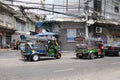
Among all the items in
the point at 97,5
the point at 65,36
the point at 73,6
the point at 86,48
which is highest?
the point at 97,5

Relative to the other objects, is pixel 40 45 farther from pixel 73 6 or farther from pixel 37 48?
pixel 73 6

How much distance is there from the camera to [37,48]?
22438mm

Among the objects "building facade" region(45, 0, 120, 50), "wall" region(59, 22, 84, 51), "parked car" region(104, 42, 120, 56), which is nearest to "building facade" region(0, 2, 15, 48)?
"building facade" region(45, 0, 120, 50)

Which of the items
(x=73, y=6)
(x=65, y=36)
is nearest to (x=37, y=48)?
(x=65, y=36)

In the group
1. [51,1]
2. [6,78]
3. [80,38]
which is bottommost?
[6,78]

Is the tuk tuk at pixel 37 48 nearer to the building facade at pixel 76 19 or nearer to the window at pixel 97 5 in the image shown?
the building facade at pixel 76 19

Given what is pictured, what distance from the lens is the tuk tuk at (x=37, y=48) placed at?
2194 centimetres

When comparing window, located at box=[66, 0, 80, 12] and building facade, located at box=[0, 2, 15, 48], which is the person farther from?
building facade, located at box=[0, 2, 15, 48]

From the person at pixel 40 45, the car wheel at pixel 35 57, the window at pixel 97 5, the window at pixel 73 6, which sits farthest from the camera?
the window at pixel 97 5

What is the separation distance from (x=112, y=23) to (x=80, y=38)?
18.8 meters

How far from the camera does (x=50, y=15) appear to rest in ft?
136

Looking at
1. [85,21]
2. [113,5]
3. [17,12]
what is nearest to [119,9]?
[113,5]

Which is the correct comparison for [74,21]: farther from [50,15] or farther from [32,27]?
[32,27]

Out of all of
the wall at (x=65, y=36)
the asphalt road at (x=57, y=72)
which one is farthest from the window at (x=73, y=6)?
the asphalt road at (x=57, y=72)
